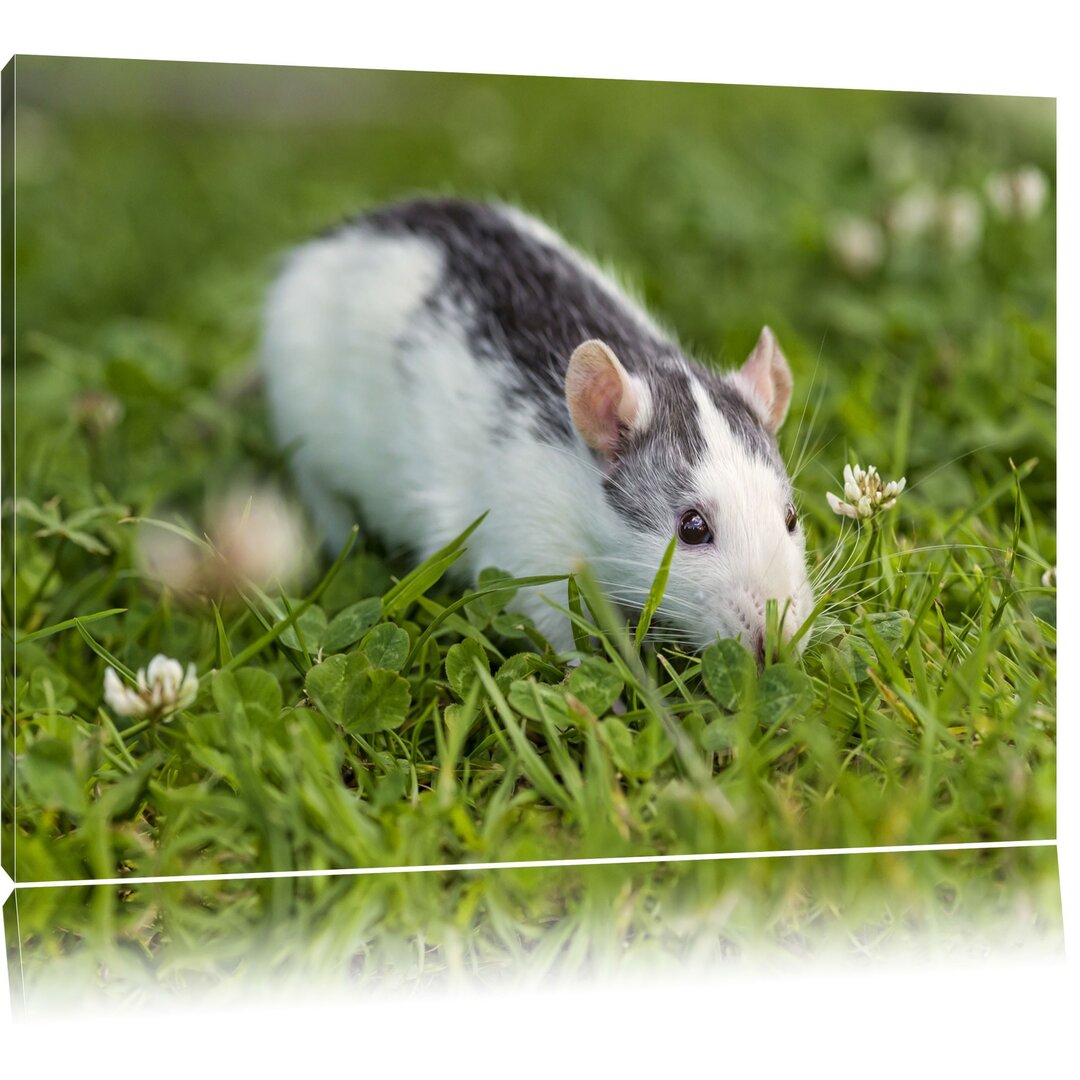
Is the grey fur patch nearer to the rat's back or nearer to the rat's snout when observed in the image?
the rat's back

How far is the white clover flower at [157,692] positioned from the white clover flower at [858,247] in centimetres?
344

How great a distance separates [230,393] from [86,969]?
107 inches

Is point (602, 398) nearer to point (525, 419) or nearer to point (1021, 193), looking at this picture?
point (525, 419)

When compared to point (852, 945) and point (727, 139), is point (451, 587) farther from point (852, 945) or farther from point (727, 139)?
point (727, 139)

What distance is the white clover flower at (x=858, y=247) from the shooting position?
5211 millimetres

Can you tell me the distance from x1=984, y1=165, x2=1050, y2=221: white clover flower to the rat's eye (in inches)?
98.6

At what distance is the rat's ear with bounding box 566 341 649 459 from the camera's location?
3.07 metres

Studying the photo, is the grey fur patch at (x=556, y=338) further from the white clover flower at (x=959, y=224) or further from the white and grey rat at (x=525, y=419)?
the white clover flower at (x=959, y=224)

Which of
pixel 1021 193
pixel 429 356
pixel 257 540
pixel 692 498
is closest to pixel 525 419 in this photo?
pixel 429 356

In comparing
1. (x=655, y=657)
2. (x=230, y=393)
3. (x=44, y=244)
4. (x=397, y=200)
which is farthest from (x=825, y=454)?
(x=44, y=244)

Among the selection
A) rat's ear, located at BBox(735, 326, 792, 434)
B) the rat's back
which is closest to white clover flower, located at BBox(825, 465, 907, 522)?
rat's ear, located at BBox(735, 326, 792, 434)

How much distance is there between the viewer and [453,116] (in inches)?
196

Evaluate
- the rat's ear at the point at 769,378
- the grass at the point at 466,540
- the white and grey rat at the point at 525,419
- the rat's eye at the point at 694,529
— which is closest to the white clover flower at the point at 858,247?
the grass at the point at 466,540

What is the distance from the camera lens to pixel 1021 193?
4781mm
